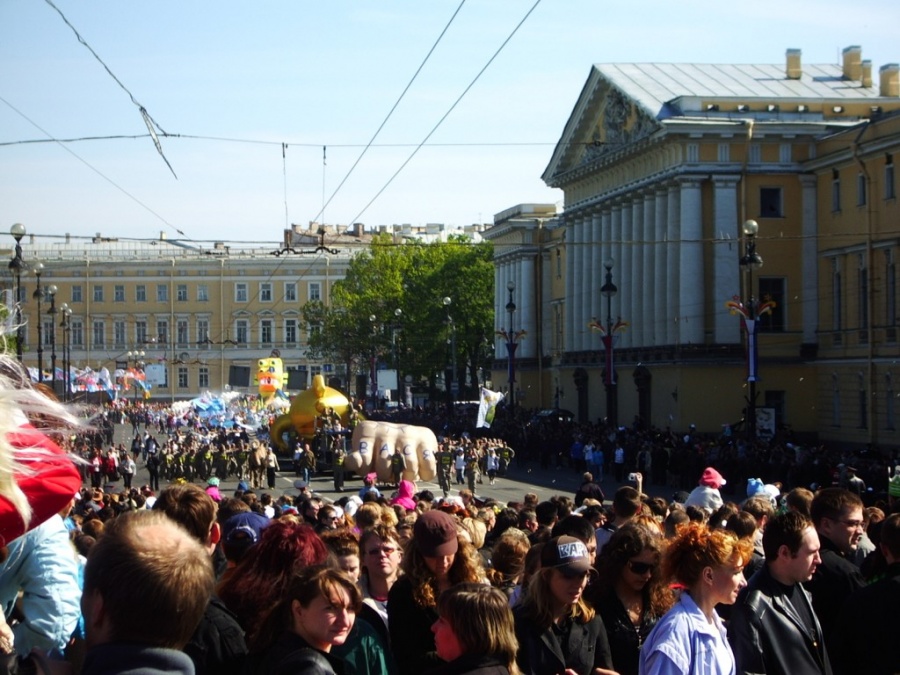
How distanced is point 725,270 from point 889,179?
34.5 ft

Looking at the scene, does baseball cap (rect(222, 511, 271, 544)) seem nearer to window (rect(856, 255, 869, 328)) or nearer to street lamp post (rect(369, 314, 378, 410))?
window (rect(856, 255, 869, 328))

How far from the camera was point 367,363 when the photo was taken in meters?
105

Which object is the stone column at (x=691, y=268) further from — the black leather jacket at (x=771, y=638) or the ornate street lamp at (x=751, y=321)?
the black leather jacket at (x=771, y=638)

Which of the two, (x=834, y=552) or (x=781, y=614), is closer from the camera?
(x=781, y=614)

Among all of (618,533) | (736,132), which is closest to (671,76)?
(736,132)

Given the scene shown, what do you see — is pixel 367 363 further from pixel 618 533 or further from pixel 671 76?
pixel 618 533

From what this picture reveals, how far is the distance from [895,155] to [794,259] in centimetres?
1050

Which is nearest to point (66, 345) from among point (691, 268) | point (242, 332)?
point (691, 268)

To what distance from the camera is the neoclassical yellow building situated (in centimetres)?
5109

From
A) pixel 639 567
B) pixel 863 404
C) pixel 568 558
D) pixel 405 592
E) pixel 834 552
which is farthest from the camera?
pixel 863 404

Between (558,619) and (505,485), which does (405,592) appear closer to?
(558,619)

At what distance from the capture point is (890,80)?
61.3 m

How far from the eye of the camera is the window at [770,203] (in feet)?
188

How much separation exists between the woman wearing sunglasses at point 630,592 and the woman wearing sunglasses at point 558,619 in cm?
54
